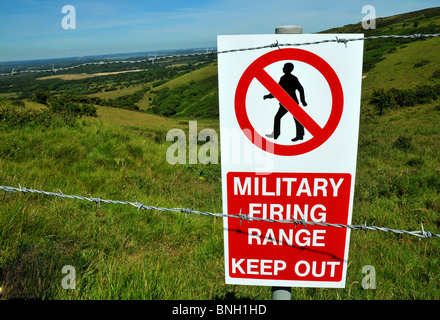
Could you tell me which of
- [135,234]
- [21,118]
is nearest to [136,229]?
[135,234]

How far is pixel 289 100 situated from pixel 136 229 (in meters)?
2.43

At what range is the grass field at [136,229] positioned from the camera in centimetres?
220

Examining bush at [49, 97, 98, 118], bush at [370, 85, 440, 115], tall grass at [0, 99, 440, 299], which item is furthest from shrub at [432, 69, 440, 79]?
bush at [49, 97, 98, 118]

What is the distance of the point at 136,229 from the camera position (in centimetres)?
321

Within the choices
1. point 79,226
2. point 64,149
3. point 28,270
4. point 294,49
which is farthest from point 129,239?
point 64,149

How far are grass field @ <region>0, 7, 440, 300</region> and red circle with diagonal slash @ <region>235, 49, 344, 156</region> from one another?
4.44ft

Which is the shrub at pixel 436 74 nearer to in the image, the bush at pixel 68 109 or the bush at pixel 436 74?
the bush at pixel 436 74

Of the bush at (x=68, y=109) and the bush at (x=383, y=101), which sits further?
the bush at (x=383, y=101)

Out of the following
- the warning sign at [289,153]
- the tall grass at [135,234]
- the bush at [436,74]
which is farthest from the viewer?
the bush at [436,74]

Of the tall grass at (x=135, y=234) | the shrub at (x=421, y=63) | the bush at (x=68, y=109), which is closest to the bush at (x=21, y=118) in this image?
the tall grass at (x=135, y=234)

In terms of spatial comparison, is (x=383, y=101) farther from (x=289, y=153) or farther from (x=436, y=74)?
(x=289, y=153)

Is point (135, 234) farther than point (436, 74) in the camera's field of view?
No

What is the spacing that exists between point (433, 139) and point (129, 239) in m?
11.4

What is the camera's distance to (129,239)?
3.05m
